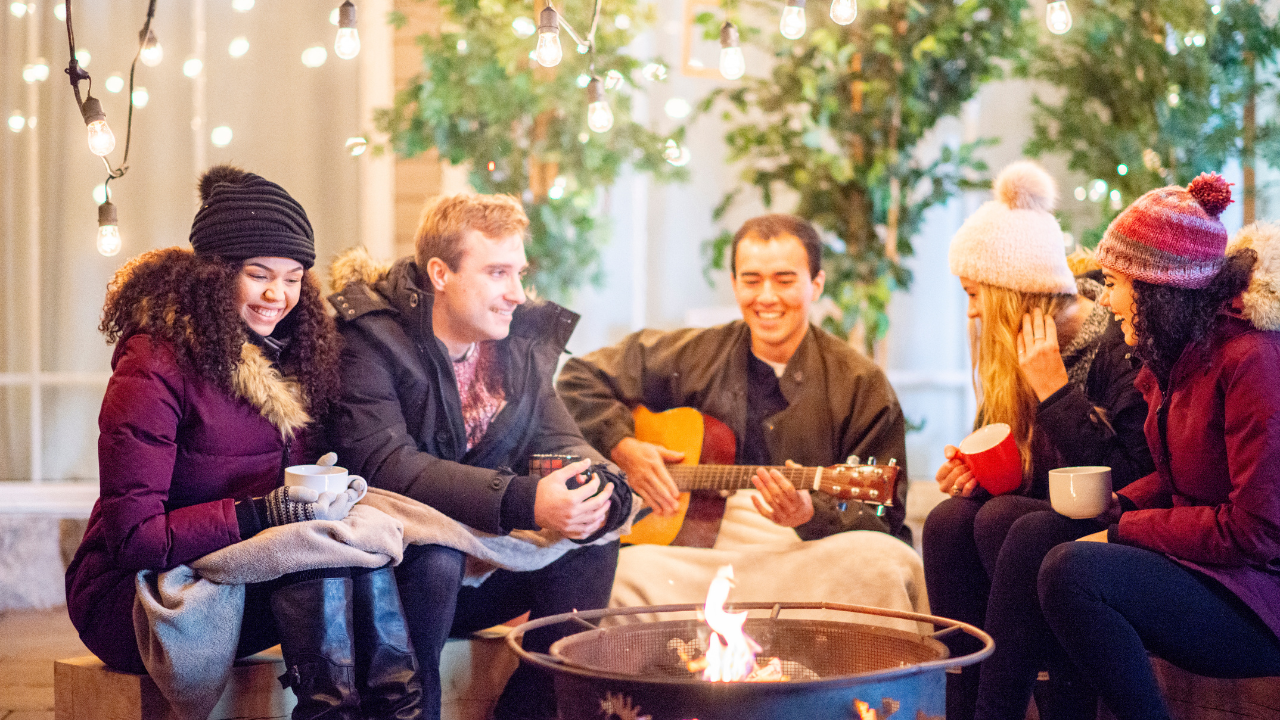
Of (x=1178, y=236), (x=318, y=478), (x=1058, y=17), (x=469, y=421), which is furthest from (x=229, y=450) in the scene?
(x=1058, y=17)

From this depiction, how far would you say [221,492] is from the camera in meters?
2.41

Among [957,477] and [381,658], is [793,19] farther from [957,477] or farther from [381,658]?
[381,658]

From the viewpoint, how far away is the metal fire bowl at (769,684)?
1.76 metres

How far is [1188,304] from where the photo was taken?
223 cm

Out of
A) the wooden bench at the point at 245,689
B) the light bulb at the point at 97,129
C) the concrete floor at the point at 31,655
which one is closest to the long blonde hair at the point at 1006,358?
the wooden bench at the point at 245,689

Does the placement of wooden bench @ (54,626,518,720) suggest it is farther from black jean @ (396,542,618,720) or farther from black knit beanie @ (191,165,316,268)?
black knit beanie @ (191,165,316,268)

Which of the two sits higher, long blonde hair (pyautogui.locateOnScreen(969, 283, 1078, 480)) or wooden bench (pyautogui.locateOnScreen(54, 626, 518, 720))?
long blonde hair (pyautogui.locateOnScreen(969, 283, 1078, 480))

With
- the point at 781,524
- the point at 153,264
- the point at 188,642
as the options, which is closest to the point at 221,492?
the point at 188,642

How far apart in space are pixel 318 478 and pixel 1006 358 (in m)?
1.64

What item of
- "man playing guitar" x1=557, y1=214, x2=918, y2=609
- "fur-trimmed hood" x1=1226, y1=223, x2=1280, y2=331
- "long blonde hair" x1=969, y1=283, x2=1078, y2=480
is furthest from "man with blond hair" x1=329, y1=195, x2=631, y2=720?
"fur-trimmed hood" x1=1226, y1=223, x2=1280, y2=331

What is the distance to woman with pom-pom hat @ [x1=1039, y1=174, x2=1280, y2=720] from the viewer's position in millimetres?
2092

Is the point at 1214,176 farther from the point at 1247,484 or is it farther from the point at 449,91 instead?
the point at 449,91

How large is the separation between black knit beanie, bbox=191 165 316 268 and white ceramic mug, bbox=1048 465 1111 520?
1.66 m

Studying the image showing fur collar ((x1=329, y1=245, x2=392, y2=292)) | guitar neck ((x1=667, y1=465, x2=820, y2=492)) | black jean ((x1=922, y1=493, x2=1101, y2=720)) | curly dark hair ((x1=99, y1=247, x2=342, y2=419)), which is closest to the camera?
curly dark hair ((x1=99, y1=247, x2=342, y2=419))
